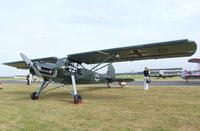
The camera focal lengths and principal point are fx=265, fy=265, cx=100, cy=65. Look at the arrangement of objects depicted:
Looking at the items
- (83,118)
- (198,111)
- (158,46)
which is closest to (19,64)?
(158,46)

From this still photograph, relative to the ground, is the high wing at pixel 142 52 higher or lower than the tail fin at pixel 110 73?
higher

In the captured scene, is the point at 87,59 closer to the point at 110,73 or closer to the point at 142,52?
the point at 142,52

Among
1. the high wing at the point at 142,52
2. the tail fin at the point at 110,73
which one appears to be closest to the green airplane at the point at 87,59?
the high wing at the point at 142,52

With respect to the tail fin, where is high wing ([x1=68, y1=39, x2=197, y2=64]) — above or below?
above

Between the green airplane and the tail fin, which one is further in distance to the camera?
the tail fin

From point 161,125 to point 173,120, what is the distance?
0.84m

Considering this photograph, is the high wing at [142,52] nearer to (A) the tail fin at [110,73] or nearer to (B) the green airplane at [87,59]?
(B) the green airplane at [87,59]

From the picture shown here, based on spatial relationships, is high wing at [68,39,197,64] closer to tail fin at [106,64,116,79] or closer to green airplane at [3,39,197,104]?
green airplane at [3,39,197,104]

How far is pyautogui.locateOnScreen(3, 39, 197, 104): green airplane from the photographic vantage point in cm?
1279

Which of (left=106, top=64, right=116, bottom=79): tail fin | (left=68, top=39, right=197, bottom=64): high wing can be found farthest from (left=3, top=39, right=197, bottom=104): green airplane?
(left=106, top=64, right=116, bottom=79): tail fin

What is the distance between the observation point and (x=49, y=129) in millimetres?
7066

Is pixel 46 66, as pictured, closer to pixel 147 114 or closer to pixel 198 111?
pixel 147 114

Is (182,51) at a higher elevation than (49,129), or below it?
higher

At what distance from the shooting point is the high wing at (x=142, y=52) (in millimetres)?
12405
